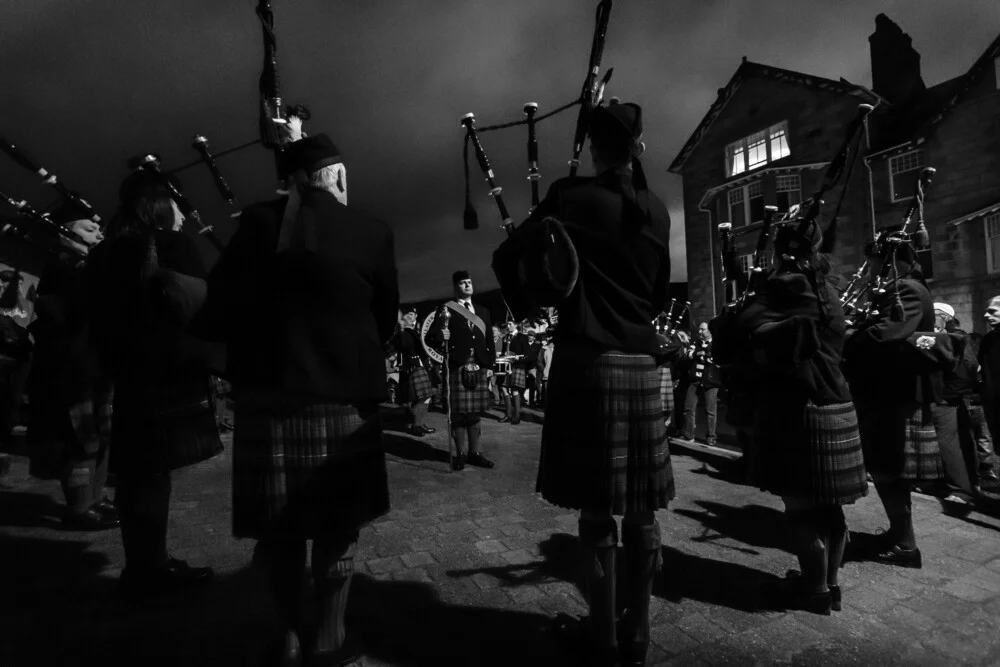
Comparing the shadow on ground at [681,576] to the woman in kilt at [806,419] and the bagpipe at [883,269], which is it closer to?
the woman in kilt at [806,419]

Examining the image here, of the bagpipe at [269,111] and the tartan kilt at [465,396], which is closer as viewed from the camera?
the bagpipe at [269,111]

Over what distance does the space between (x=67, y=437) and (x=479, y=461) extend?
3.65 meters

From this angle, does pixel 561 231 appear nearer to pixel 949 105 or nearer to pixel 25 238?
pixel 25 238

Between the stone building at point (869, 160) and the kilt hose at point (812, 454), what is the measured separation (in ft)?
43.0

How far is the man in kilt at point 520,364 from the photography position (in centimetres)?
1005

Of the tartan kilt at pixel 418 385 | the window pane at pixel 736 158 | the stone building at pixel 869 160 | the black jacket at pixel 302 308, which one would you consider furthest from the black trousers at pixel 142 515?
the window pane at pixel 736 158

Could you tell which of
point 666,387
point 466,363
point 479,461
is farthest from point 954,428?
point 466,363

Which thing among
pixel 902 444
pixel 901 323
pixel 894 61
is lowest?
pixel 902 444

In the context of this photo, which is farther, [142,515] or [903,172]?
[903,172]

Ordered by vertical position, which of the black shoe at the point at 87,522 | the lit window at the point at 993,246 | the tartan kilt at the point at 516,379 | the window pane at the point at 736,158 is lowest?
the black shoe at the point at 87,522

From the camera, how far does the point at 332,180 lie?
83.7 inches

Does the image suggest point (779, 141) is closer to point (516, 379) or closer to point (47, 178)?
point (516, 379)

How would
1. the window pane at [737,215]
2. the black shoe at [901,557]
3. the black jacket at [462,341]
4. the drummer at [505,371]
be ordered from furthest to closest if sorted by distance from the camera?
the window pane at [737,215], the drummer at [505,371], the black jacket at [462,341], the black shoe at [901,557]

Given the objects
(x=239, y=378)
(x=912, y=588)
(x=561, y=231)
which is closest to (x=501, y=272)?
(x=561, y=231)
